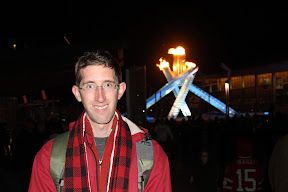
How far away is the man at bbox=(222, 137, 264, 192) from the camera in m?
4.92

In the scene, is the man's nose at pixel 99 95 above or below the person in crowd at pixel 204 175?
above

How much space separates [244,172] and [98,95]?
10.8 ft

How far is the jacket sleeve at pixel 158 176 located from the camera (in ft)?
8.16

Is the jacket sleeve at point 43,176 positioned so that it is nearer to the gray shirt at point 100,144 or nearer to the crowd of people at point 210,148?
the gray shirt at point 100,144

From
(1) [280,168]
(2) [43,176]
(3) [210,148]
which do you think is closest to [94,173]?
(2) [43,176]

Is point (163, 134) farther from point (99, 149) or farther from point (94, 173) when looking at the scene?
point (94, 173)

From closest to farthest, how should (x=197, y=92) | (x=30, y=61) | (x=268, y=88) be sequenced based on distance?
1. (x=30, y=61)
2. (x=197, y=92)
3. (x=268, y=88)

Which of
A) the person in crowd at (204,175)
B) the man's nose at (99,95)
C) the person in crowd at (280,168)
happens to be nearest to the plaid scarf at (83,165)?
the man's nose at (99,95)

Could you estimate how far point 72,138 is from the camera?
8.49ft

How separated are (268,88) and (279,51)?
19.6 ft

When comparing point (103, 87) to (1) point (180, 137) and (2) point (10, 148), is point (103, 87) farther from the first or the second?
(2) point (10, 148)

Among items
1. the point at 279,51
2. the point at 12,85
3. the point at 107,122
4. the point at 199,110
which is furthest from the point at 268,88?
the point at 107,122

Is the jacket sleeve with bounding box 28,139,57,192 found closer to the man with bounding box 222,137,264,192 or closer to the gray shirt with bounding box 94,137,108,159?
the gray shirt with bounding box 94,137,108,159

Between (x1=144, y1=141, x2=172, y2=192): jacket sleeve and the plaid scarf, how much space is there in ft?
0.62
